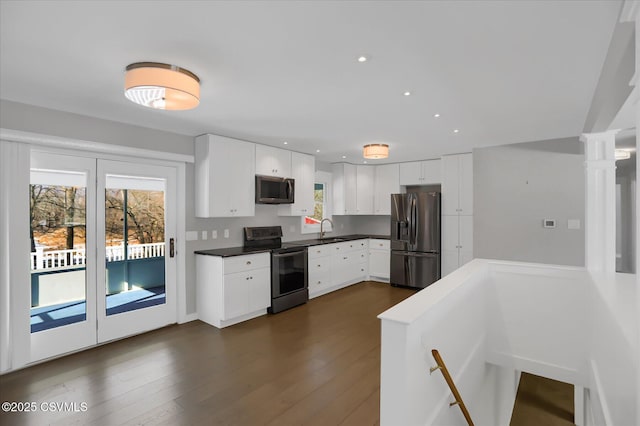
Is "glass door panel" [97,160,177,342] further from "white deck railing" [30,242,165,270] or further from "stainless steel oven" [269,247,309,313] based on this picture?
"stainless steel oven" [269,247,309,313]

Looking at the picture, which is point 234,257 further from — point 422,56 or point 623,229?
point 623,229

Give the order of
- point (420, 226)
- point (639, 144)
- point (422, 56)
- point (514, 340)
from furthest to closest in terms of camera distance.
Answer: point (420, 226) → point (514, 340) → point (422, 56) → point (639, 144)

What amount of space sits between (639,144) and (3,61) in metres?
3.58

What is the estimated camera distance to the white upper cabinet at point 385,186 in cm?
659

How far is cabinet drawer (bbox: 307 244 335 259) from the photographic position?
529cm

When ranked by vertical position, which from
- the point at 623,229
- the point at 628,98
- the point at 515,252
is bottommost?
the point at 515,252

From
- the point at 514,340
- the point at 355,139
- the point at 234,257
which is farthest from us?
the point at 355,139

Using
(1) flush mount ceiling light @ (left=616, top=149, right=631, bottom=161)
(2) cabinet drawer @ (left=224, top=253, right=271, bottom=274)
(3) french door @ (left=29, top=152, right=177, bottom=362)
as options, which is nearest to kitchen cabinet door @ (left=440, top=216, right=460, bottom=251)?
(1) flush mount ceiling light @ (left=616, top=149, right=631, bottom=161)

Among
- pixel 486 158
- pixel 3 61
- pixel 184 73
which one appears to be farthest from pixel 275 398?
pixel 486 158

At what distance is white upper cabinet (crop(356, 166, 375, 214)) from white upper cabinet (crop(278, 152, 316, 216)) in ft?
4.44

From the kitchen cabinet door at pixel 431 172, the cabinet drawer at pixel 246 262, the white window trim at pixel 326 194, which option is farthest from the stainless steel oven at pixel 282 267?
the kitchen cabinet door at pixel 431 172

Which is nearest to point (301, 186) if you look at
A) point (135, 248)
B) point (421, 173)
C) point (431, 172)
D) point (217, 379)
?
point (421, 173)

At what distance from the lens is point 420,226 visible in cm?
586

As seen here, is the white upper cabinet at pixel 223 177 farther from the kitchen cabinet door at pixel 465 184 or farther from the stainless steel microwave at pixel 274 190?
the kitchen cabinet door at pixel 465 184
